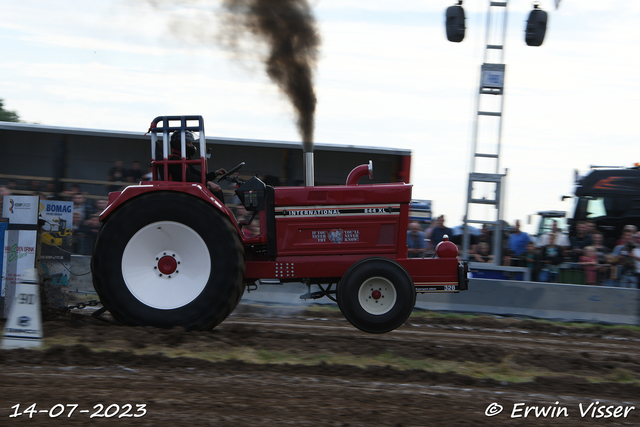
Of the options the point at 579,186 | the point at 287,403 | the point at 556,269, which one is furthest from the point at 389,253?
the point at 579,186

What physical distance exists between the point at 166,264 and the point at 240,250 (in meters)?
0.73

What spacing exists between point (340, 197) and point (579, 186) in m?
10.2

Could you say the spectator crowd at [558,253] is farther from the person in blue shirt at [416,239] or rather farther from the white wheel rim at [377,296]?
the white wheel rim at [377,296]

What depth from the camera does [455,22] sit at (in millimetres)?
10227

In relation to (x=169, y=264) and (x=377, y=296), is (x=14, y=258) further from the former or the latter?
(x=377, y=296)

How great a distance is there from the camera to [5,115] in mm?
36219

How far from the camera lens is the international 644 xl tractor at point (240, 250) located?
6.00m

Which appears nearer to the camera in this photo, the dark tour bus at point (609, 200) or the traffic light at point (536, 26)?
the traffic light at point (536, 26)

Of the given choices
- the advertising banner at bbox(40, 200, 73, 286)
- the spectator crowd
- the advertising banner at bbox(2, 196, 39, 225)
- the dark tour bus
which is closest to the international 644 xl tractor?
the advertising banner at bbox(2, 196, 39, 225)

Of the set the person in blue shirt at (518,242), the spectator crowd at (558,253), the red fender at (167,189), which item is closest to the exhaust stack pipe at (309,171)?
the red fender at (167,189)

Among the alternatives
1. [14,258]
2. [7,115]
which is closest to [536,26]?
[14,258]

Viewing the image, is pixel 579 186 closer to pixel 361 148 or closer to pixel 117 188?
pixel 361 148

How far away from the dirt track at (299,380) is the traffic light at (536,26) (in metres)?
5.11

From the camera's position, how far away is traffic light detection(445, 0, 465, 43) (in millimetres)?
10203
